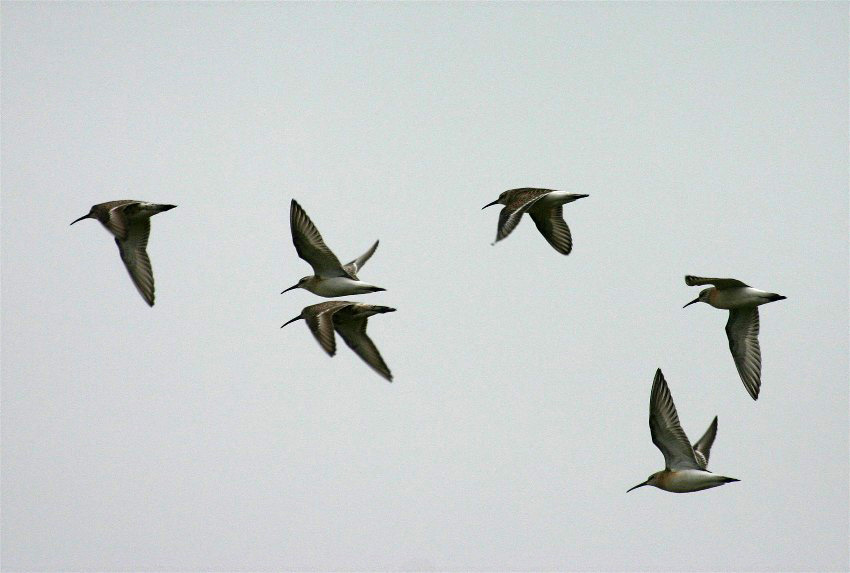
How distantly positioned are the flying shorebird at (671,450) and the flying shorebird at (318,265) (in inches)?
209

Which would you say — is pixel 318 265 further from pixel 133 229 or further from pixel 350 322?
pixel 133 229

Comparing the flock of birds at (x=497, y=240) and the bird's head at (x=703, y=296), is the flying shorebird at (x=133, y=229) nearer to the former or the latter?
the flock of birds at (x=497, y=240)

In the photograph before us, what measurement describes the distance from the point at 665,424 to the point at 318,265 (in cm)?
691

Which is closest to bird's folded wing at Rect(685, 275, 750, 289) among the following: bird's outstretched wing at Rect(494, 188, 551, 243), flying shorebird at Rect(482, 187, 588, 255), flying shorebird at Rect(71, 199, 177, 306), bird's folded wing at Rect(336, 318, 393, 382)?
flying shorebird at Rect(482, 187, 588, 255)

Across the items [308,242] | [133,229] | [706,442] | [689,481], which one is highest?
[133,229]

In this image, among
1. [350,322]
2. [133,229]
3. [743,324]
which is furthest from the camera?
[743,324]

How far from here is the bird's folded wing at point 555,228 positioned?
22578 mm

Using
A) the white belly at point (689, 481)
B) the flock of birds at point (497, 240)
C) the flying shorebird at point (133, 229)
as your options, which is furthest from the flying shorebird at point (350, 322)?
the white belly at point (689, 481)

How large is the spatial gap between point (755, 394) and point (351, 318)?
7.88 meters

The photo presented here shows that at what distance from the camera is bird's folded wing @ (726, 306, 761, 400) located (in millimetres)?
21500

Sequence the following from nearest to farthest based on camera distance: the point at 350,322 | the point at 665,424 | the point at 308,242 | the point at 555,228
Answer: the point at 665,424
the point at 350,322
the point at 308,242
the point at 555,228

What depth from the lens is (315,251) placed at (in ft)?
66.3

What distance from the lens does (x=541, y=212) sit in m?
Answer: 22.4

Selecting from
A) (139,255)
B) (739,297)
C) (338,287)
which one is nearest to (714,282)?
(739,297)
